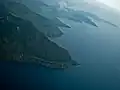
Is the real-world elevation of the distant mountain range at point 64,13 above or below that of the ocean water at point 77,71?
above

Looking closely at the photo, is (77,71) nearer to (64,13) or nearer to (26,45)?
(26,45)

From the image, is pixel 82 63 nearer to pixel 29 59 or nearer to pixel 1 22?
pixel 29 59

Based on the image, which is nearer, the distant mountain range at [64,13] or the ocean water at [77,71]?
the ocean water at [77,71]

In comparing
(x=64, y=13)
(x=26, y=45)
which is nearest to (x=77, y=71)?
(x=26, y=45)

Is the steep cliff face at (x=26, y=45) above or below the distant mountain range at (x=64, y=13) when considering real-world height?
below
